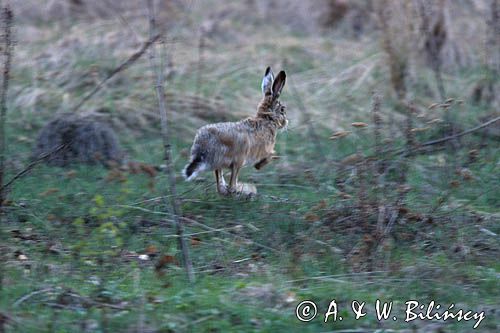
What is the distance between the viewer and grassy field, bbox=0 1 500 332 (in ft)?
21.3

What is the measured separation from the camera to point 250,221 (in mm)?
8742

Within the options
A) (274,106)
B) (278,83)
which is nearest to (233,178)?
(274,106)

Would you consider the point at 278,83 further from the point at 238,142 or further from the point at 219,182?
the point at 219,182

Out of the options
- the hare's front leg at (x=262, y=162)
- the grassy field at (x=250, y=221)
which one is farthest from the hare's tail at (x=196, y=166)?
the hare's front leg at (x=262, y=162)

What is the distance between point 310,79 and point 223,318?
9848 mm

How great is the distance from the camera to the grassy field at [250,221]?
6488mm

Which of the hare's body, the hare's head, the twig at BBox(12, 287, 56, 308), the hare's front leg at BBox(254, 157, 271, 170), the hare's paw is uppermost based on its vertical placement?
the hare's head

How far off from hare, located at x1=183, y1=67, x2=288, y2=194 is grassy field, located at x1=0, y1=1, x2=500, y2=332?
1.10 ft

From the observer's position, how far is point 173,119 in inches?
517

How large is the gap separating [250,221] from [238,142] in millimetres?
1017

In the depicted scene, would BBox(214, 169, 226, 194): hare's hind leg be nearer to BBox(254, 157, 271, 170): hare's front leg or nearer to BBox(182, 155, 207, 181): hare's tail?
BBox(182, 155, 207, 181): hare's tail

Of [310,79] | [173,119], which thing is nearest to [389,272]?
[173,119]

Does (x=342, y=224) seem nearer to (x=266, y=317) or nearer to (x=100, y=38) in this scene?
(x=266, y=317)

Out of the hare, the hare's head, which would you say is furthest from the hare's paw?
the hare's head
